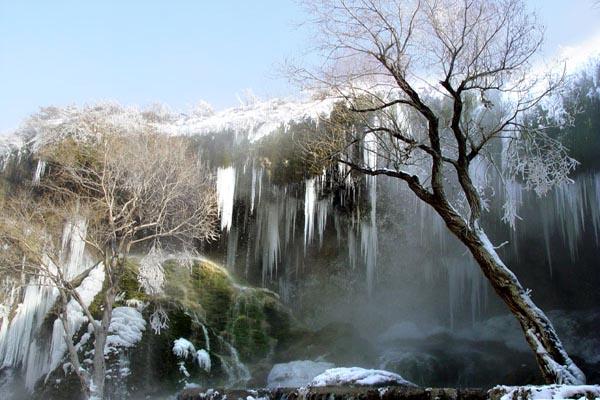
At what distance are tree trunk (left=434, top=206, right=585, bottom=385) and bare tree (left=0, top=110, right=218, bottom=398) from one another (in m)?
8.03

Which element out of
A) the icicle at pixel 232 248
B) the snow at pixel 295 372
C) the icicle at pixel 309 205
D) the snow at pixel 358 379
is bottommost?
the snow at pixel 295 372

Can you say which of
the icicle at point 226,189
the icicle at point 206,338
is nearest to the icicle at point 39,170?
the icicle at point 226,189

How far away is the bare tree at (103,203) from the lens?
541 inches

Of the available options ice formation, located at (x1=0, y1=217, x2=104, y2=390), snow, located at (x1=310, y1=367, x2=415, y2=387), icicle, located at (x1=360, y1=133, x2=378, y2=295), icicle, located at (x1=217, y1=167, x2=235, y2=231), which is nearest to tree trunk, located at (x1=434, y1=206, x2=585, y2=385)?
snow, located at (x1=310, y1=367, x2=415, y2=387)

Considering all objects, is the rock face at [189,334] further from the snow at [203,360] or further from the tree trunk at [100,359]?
the tree trunk at [100,359]

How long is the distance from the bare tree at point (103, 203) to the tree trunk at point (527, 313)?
8.03 metres

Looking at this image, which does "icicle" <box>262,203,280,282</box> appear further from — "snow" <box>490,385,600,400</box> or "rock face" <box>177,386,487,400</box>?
"snow" <box>490,385,600,400</box>

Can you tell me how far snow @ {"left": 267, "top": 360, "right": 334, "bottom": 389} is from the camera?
52.5ft

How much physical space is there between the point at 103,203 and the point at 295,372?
6.67 metres

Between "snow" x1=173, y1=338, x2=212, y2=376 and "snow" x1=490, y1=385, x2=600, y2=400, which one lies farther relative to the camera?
"snow" x1=173, y1=338, x2=212, y2=376

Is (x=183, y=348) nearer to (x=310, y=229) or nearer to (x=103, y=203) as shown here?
(x=103, y=203)

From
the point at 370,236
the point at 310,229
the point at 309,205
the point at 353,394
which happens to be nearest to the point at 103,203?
the point at 309,205

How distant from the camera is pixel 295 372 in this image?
53.4 ft

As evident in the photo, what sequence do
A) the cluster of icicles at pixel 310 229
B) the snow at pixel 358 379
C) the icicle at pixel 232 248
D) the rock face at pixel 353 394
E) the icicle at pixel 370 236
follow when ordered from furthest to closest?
the icicle at pixel 232 248 < the icicle at pixel 370 236 < the cluster of icicles at pixel 310 229 < the snow at pixel 358 379 < the rock face at pixel 353 394
